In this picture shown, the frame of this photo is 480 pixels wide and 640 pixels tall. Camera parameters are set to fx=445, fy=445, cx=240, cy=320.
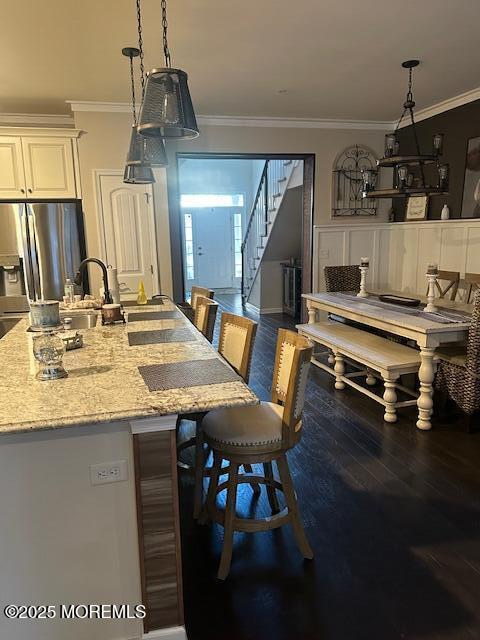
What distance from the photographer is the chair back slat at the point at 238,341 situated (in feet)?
7.38

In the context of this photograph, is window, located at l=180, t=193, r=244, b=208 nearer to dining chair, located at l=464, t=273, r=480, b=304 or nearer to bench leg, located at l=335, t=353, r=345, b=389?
dining chair, located at l=464, t=273, r=480, b=304

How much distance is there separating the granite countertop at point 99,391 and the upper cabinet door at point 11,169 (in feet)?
9.54

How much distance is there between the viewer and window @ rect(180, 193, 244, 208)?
10.2m

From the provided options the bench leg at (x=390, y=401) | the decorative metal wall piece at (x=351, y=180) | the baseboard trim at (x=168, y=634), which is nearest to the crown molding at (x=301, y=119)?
the decorative metal wall piece at (x=351, y=180)

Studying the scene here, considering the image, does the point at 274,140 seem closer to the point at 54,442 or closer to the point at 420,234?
the point at 420,234

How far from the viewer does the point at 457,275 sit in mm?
4492

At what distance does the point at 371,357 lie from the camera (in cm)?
351

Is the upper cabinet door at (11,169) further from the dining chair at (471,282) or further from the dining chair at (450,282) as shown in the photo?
the dining chair at (471,282)

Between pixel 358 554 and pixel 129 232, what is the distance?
4.01m

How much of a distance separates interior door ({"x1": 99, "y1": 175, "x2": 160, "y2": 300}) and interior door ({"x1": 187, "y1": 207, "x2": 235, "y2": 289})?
5.52m

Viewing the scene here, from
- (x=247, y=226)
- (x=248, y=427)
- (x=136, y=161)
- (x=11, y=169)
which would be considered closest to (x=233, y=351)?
(x=248, y=427)

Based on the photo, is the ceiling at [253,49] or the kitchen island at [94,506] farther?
the ceiling at [253,49]

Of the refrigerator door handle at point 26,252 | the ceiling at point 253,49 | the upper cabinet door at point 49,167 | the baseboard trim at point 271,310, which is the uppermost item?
the ceiling at point 253,49

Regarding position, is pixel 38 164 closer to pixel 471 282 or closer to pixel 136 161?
pixel 136 161
